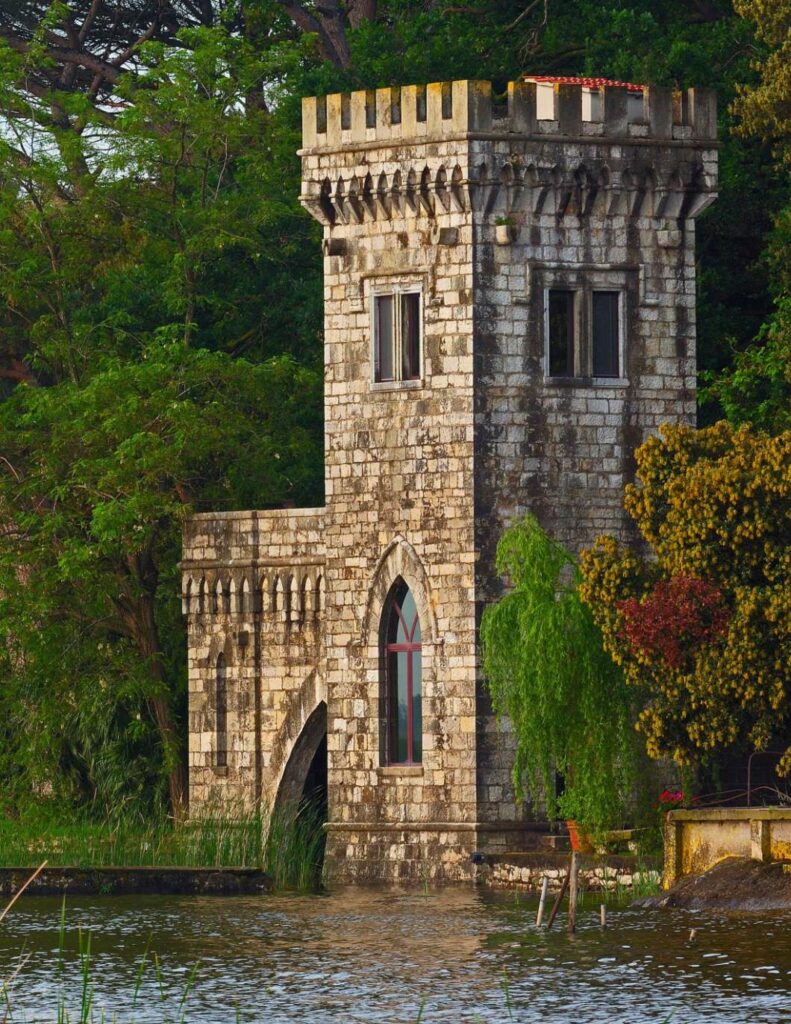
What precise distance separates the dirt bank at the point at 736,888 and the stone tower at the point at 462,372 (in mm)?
4170

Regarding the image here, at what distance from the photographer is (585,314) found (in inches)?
1527

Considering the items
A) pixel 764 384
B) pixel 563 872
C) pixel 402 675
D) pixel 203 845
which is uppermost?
pixel 764 384

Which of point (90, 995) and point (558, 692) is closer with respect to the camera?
point (90, 995)

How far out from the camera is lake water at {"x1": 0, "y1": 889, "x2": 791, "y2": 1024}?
2736 cm

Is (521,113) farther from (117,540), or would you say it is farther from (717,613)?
(117,540)

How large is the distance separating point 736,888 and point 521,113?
1134 centimetres

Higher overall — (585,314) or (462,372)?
(585,314)

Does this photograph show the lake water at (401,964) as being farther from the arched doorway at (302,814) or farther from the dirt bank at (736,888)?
the arched doorway at (302,814)

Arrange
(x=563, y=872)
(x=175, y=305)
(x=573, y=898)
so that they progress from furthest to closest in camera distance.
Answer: (x=175, y=305) → (x=563, y=872) → (x=573, y=898)

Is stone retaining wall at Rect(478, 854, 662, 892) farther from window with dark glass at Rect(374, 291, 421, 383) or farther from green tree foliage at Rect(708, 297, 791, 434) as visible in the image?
green tree foliage at Rect(708, 297, 791, 434)

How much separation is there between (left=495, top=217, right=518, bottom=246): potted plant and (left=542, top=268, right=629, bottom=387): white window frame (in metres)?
0.73

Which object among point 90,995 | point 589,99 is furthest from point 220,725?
point 90,995

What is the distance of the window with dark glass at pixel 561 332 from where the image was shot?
38.8 metres

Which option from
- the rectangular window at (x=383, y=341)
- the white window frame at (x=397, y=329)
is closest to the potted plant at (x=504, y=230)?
the white window frame at (x=397, y=329)
